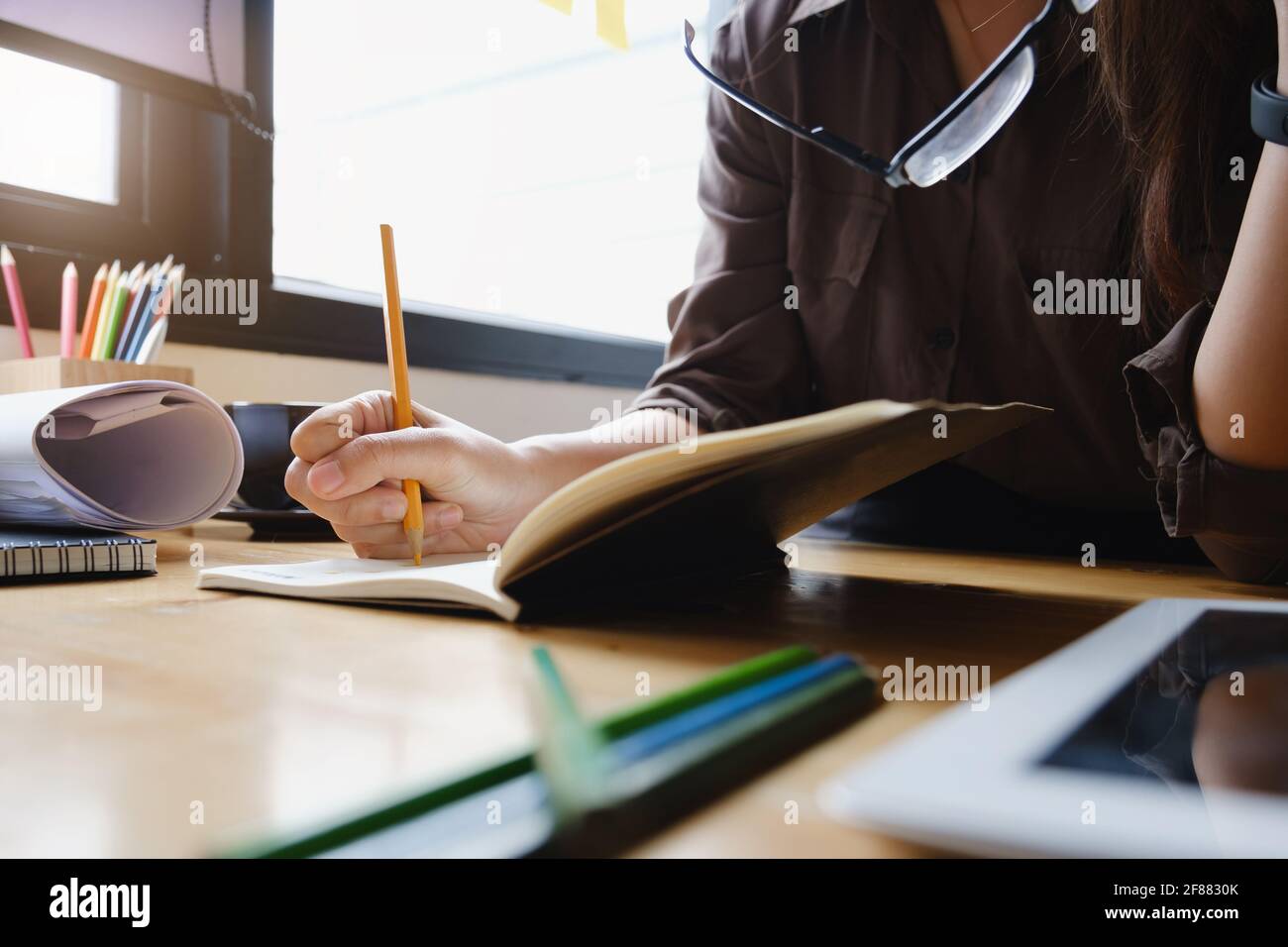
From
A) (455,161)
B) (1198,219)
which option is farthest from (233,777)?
(455,161)

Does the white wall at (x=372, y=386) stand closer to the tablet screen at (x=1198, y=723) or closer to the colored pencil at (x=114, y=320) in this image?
the colored pencil at (x=114, y=320)

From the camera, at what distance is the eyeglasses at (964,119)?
549mm

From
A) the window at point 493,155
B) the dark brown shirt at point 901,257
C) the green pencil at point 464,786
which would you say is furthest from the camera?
the window at point 493,155

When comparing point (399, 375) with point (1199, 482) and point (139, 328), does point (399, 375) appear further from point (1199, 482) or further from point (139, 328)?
point (1199, 482)

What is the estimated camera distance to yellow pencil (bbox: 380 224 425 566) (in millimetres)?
582

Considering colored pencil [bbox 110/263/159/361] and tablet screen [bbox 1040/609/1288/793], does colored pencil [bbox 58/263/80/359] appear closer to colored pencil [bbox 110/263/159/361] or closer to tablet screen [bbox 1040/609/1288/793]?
colored pencil [bbox 110/263/159/361]

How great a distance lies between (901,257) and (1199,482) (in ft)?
1.34

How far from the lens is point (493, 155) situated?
1630mm

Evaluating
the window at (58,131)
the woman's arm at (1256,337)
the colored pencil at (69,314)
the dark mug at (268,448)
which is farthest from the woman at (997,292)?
the window at (58,131)

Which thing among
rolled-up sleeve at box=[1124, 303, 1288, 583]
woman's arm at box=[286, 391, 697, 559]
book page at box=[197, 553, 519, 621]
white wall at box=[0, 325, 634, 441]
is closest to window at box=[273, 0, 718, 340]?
white wall at box=[0, 325, 634, 441]

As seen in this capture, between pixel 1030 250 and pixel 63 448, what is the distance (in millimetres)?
807

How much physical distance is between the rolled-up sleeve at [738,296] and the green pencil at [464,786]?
67 cm

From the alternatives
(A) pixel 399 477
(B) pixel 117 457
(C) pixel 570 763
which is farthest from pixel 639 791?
(B) pixel 117 457
